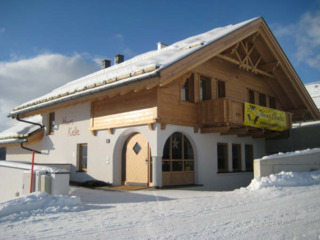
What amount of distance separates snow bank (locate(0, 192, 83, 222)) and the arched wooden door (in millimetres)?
5493

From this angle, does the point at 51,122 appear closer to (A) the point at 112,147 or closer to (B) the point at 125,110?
(A) the point at 112,147

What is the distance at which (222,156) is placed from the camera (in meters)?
15.8

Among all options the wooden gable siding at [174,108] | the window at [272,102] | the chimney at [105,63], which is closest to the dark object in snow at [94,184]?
the wooden gable siding at [174,108]

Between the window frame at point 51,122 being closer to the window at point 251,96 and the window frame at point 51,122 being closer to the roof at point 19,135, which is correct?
the roof at point 19,135

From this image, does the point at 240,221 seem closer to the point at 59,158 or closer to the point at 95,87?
the point at 95,87

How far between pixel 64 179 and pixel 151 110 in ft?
14.3

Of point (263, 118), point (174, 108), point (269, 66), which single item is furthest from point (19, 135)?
point (269, 66)

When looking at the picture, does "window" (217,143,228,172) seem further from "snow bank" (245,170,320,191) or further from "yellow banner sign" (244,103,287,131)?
"snow bank" (245,170,320,191)

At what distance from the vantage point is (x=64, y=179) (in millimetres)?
9211

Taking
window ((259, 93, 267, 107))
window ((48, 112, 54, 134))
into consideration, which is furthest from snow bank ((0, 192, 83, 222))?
window ((259, 93, 267, 107))

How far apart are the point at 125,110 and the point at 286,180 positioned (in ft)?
21.1

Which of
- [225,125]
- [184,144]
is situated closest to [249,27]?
[225,125]

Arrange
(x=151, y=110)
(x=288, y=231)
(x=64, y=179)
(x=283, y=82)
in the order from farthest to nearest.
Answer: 1. (x=283, y=82)
2. (x=151, y=110)
3. (x=64, y=179)
4. (x=288, y=231)

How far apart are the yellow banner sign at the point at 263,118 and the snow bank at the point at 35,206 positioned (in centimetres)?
854
